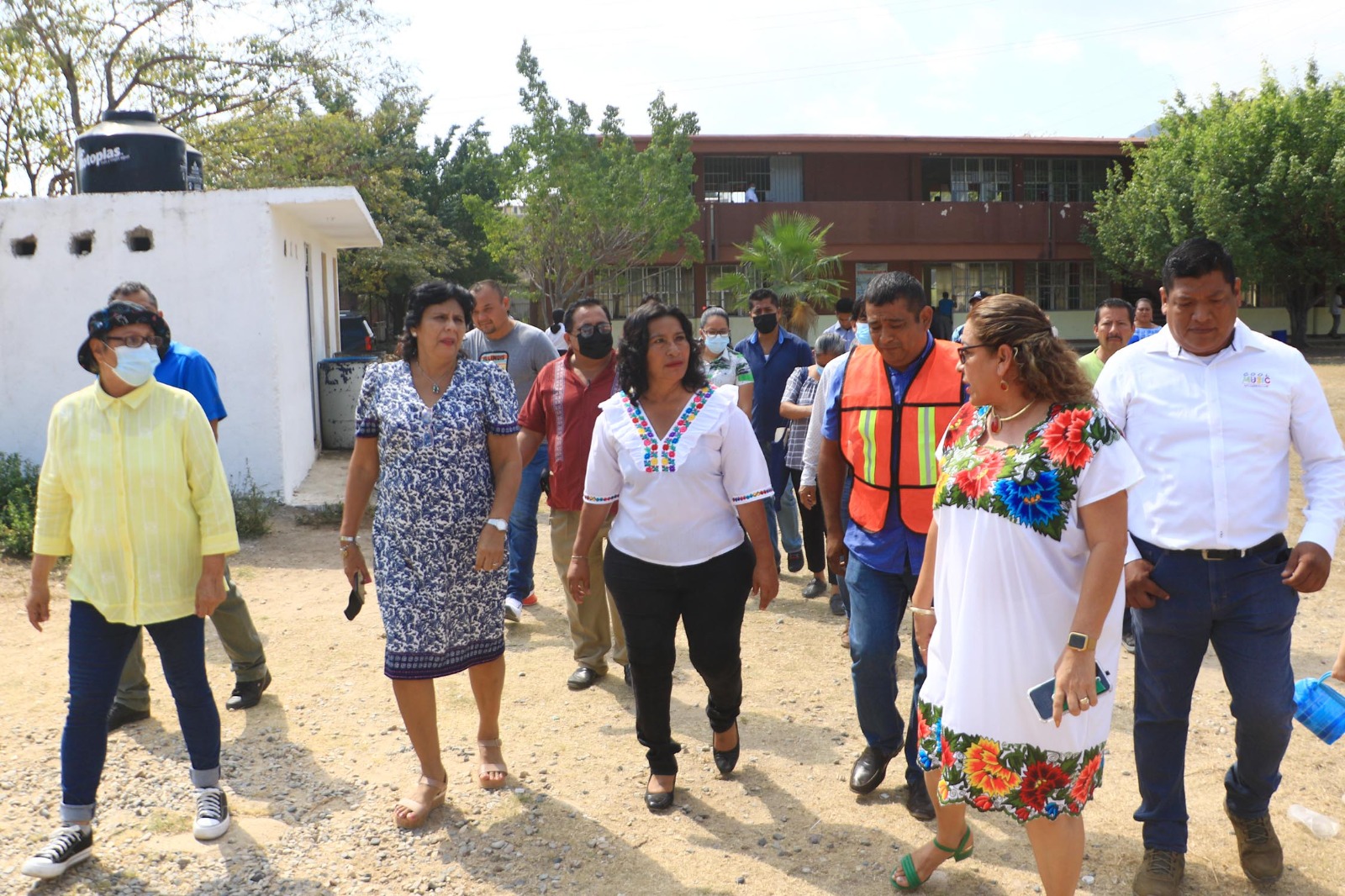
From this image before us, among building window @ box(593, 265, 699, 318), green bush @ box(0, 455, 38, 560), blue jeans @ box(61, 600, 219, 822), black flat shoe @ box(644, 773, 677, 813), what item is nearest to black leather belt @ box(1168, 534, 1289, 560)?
black flat shoe @ box(644, 773, 677, 813)

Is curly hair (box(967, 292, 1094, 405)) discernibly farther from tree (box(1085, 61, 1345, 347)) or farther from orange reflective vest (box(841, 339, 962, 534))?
tree (box(1085, 61, 1345, 347))

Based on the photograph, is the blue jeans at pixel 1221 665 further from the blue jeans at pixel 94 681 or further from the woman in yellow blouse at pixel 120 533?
the blue jeans at pixel 94 681

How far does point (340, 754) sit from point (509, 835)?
108 cm

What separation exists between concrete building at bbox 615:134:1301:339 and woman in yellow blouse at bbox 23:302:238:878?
23.5 metres

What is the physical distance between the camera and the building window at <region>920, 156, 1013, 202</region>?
30016 millimetres

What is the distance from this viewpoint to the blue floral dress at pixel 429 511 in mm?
3656

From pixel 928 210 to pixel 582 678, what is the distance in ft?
83.2

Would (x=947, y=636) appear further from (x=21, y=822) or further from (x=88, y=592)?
(x=21, y=822)

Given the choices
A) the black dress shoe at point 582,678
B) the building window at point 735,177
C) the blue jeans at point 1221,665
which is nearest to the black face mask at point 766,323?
the black dress shoe at point 582,678

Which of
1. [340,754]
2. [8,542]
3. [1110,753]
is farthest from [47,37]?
[1110,753]

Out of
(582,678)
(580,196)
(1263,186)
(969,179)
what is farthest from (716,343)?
(969,179)

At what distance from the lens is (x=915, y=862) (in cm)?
323

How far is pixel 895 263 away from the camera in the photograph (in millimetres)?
28906

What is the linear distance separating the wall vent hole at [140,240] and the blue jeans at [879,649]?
8028 mm
